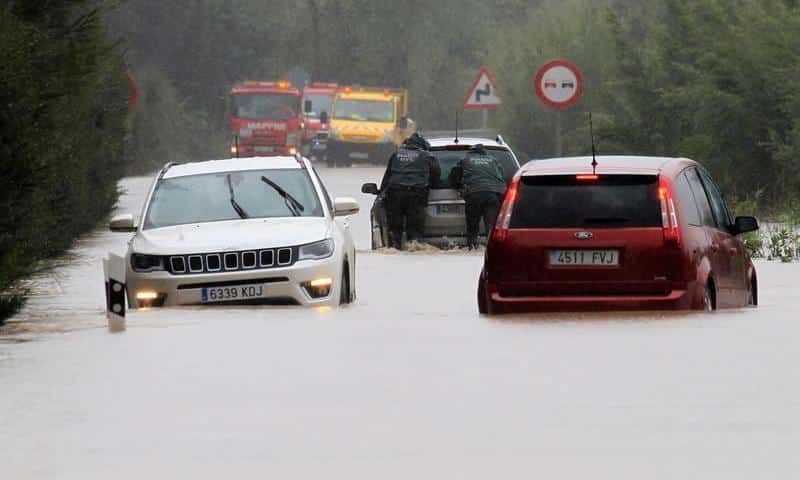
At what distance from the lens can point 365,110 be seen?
235 feet

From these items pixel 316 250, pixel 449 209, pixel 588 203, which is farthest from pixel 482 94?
pixel 588 203

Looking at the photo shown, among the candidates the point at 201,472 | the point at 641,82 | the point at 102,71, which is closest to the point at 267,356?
the point at 201,472

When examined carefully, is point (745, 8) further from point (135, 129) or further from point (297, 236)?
point (135, 129)

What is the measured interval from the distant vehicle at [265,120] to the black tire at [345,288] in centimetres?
5429

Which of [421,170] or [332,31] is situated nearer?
[421,170]

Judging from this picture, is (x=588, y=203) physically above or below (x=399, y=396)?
above

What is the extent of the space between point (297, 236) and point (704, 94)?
1963 cm

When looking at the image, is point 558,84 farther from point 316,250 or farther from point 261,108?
point 261,108

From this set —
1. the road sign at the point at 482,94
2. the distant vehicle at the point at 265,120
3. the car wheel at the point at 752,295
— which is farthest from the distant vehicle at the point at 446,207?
the distant vehicle at the point at 265,120

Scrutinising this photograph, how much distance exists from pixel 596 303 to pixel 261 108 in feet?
196

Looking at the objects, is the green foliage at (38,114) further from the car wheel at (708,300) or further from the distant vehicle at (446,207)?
the car wheel at (708,300)

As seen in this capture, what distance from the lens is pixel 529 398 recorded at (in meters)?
11.4

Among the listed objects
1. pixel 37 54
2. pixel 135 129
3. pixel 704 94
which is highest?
pixel 37 54

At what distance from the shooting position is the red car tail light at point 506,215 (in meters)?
16.5
